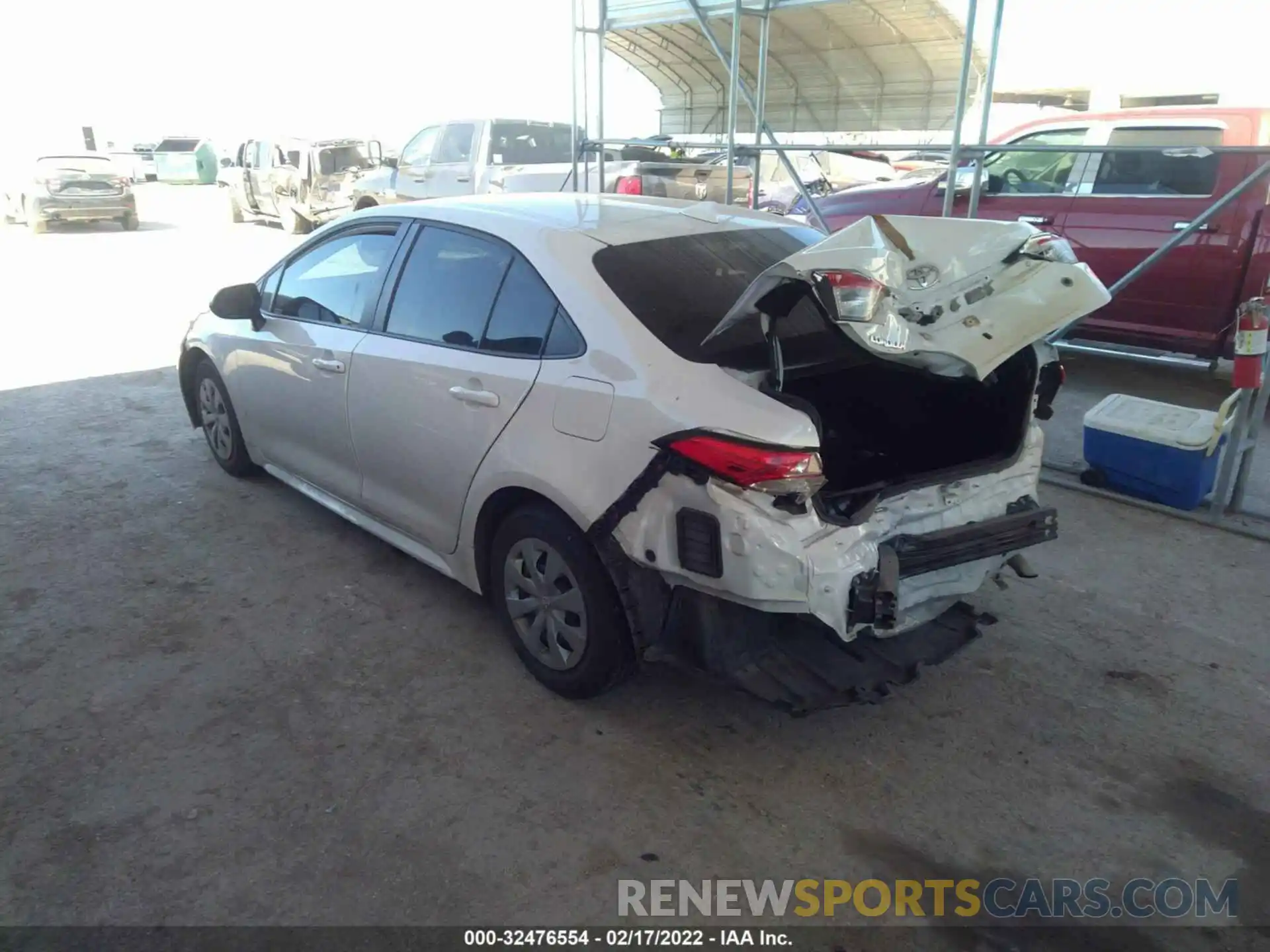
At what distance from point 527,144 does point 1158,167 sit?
7810 mm

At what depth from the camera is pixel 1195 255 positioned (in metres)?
6.41

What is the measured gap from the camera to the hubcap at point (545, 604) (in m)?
2.99

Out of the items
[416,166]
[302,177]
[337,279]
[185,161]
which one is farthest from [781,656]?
[185,161]

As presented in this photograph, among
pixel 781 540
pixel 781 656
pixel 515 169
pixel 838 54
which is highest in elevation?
pixel 838 54

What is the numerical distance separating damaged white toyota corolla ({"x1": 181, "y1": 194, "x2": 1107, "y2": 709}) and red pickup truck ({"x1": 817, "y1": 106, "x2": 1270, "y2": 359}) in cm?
406

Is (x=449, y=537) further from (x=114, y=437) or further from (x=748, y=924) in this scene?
(x=114, y=437)

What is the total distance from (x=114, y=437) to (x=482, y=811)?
4.65 meters

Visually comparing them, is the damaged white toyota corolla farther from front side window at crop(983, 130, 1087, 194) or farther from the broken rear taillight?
front side window at crop(983, 130, 1087, 194)

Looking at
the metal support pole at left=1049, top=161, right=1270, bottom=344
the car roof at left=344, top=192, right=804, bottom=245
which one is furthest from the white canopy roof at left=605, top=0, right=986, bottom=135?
the car roof at left=344, top=192, right=804, bottom=245

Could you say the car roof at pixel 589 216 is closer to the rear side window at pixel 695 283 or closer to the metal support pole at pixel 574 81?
the rear side window at pixel 695 283

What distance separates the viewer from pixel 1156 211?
21.7 ft

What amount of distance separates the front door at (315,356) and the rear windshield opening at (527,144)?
7.90 m

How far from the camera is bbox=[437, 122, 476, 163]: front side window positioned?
470 inches

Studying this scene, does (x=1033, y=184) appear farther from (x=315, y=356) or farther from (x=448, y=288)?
(x=315, y=356)
